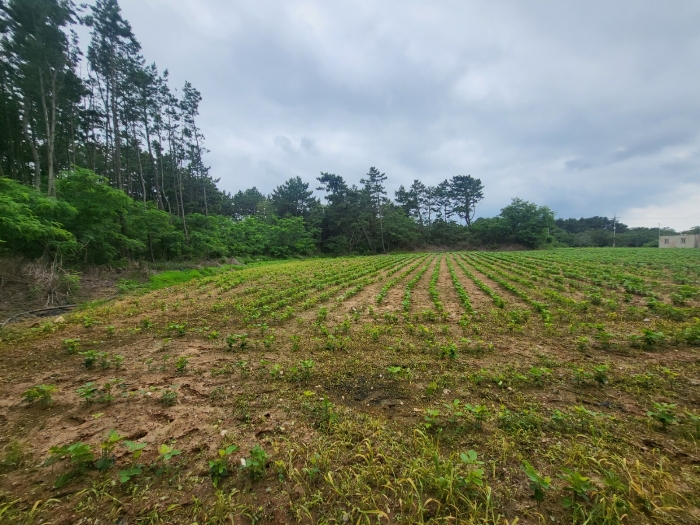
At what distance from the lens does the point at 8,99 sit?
1769 cm

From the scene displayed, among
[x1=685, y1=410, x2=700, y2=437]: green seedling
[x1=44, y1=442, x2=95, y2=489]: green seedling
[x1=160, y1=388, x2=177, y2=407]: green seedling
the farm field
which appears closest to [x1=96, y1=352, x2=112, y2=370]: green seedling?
the farm field

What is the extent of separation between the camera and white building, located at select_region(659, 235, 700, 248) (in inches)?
1922

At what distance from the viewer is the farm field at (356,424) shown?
2.10 metres

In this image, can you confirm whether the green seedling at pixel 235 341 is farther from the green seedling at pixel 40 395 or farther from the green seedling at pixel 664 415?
the green seedling at pixel 664 415

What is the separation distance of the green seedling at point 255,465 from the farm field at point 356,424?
20mm

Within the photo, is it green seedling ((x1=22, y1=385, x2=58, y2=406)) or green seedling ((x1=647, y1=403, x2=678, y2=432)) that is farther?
green seedling ((x1=22, y1=385, x2=58, y2=406))

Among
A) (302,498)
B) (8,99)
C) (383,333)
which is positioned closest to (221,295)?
(383,333)

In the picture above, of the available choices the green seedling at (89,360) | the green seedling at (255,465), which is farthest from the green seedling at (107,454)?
the green seedling at (89,360)

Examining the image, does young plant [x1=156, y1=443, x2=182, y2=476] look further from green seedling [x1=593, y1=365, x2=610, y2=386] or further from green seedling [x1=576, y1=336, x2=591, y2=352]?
green seedling [x1=576, y1=336, x2=591, y2=352]

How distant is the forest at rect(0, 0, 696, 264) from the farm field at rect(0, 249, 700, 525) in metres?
7.64

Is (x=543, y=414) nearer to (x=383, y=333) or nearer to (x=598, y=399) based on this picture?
(x=598, y=399)

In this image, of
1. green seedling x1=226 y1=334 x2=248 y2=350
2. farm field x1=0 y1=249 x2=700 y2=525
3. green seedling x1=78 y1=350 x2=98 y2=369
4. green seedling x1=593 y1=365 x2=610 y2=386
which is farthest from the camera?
green seedling x1=226 y1=334 x2=248 y2=350

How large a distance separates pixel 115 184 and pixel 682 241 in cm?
9202

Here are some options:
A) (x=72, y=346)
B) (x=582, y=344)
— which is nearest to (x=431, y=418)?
(x=582, y=344)
